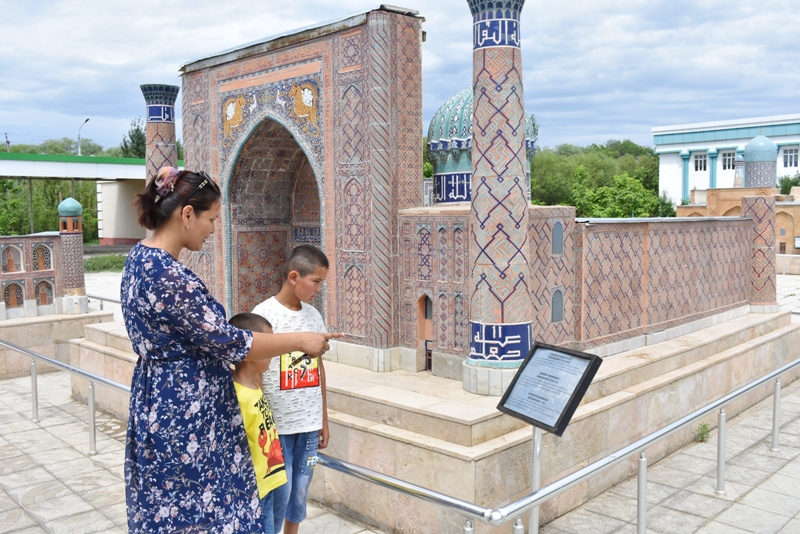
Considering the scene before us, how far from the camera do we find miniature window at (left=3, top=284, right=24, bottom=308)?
9.98 meters

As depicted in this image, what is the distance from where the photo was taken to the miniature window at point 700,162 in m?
43.0

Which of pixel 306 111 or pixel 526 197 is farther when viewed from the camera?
pixel 306 111

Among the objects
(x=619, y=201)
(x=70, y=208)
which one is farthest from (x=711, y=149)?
(x=70, y=208)

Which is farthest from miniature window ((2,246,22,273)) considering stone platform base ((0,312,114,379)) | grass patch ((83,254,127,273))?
grass patch ((83,254,127,273))

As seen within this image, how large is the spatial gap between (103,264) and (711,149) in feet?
107

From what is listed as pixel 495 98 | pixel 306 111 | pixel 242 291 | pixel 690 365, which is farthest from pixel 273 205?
pixel 690 365

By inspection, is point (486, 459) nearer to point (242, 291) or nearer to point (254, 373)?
point (254, 373)

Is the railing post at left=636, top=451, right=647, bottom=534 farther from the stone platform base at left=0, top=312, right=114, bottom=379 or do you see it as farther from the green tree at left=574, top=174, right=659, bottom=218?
the green tree at left=574, top=174, right=659, bottom=218

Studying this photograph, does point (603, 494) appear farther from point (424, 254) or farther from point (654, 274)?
point (654, 274)

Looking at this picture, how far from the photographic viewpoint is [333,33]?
20.2 ft

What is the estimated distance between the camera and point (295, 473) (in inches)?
130

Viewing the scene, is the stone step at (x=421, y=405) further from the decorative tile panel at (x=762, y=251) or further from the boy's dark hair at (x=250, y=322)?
the decorative tile panel at (x=762, y=251)

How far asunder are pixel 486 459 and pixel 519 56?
2.58 meters

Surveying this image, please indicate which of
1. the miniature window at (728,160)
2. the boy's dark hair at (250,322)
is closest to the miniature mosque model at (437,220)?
the boy's dark hair at (250,322)
